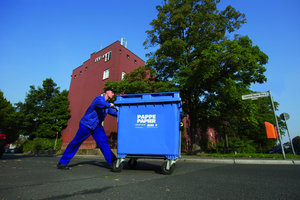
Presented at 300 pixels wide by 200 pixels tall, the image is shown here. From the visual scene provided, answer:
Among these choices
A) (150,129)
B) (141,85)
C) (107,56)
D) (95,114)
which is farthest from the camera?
(107,56)

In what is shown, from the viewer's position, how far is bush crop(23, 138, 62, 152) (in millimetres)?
23266

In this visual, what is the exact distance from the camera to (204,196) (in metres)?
2.24

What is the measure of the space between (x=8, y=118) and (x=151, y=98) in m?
30.1

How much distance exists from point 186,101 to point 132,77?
213 inches

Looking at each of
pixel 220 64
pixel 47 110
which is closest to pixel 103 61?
pixel 47 110

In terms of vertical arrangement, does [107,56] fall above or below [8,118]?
above

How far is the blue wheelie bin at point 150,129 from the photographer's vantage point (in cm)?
411

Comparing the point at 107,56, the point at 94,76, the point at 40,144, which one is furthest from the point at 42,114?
the point at 107,56

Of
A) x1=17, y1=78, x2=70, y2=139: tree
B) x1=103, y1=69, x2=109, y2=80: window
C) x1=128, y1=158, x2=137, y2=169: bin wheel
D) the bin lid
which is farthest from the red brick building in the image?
the bin lid

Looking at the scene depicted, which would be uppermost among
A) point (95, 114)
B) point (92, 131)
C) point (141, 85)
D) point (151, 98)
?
point (141, 85)

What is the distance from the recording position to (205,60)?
35.3 feet

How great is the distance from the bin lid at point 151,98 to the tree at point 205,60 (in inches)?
288

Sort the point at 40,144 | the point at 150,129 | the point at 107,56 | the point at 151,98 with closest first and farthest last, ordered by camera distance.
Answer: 1. the point at 150,129
2. the point at 151,98
3. the point at 40,144
4. the point at 107,56

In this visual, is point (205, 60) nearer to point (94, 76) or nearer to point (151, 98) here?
point (151, 98)
